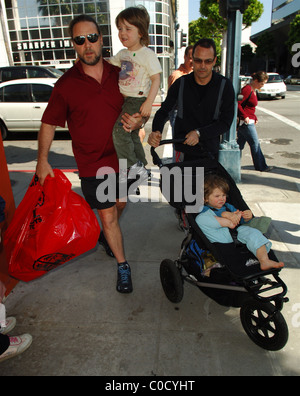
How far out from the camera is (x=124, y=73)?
8.59 feet

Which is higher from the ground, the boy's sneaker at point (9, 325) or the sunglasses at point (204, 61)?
the sunglasses at point (204, 61)

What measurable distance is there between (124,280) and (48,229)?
932 mm

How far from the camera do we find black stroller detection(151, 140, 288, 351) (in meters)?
2.16

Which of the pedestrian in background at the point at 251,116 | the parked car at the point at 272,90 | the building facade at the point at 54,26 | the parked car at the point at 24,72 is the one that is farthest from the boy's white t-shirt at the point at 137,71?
the building facade at the point at 54,26

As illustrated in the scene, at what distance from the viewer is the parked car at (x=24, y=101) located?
9.13 metres

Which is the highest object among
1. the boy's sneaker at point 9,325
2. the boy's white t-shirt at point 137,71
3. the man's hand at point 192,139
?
the boy's white t-shirt at point 137,71

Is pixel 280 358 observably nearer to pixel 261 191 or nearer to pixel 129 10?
pixel 129 10

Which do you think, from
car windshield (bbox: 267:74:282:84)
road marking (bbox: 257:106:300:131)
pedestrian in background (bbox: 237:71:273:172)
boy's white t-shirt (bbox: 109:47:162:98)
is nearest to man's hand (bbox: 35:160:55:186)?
boy's white t-shirt (bbox: 109:47:162:98)

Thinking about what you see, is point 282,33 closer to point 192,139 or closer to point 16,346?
point 192,139

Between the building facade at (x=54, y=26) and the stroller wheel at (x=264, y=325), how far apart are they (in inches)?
974

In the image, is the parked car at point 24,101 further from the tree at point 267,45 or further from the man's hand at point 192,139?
the tree at point 267,45

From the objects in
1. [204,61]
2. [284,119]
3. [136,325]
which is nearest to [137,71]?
[204,61]

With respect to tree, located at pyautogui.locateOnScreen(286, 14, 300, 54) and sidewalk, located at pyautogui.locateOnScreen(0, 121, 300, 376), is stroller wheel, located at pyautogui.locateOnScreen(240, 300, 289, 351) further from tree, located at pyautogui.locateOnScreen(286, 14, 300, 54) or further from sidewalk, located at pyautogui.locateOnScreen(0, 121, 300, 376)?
tree, located at pyautogui.locateOnScreen(286, 14, 300, 54)
